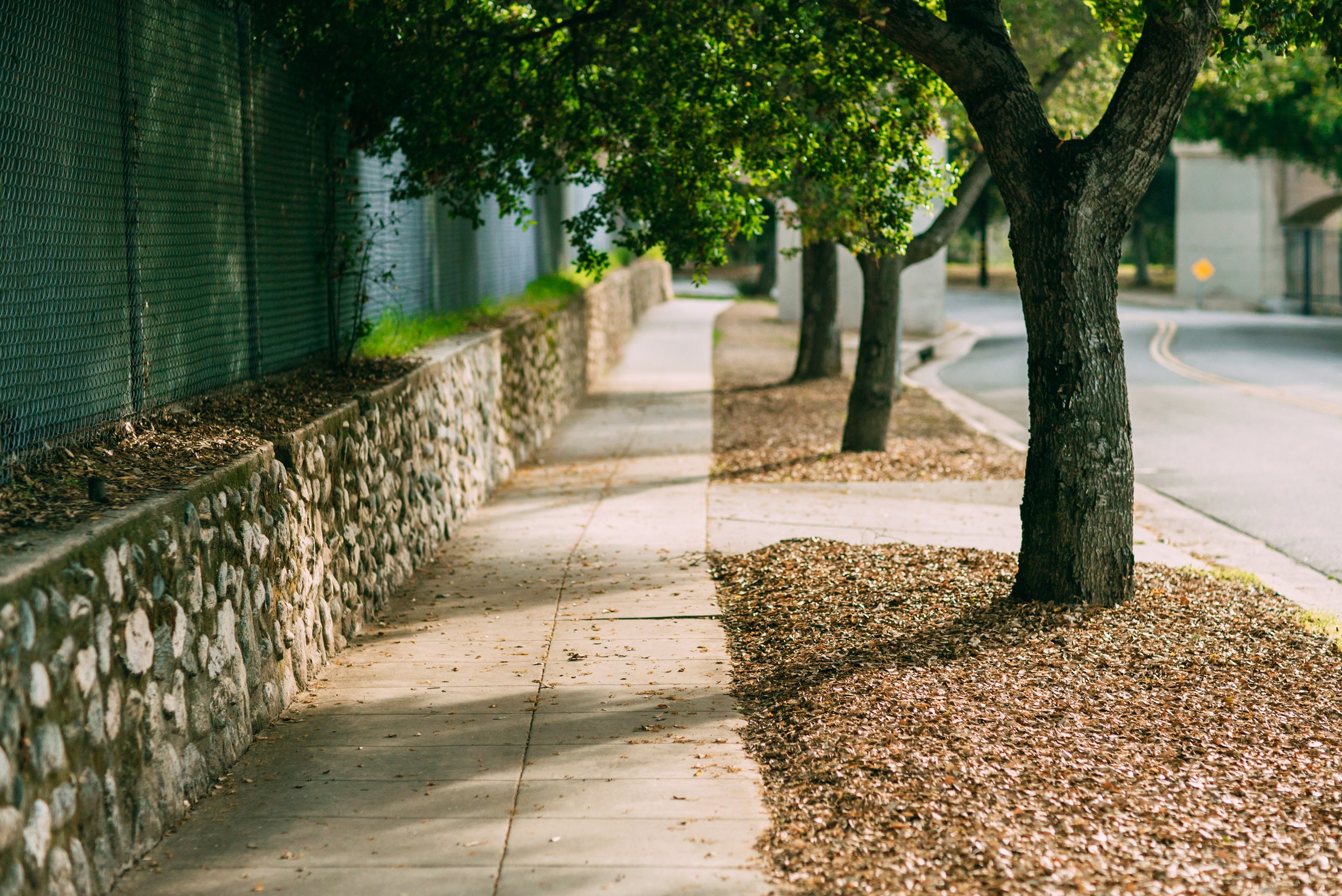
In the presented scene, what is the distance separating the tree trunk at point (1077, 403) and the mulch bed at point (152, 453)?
12.1 feet

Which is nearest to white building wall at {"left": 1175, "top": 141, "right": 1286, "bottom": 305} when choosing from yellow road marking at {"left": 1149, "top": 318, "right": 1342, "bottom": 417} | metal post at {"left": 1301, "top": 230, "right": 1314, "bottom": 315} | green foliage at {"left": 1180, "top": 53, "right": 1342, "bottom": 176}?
metal post at {"left": 1301, "top": 230, "right": 1314, "bottom": 315}

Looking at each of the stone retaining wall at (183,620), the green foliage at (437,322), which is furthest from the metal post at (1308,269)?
the stone retaining wall at (183,620)

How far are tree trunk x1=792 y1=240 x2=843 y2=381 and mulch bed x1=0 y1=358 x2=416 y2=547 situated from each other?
12067 millimetres

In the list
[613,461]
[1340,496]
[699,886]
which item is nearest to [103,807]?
[699,886]

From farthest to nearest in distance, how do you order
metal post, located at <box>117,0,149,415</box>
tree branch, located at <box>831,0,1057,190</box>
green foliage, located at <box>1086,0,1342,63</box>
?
tree branch, located at <box>831,0,1057,190</box> → green foliage, located at <box>1086,0,1342,63</box> → metal post, located at <box>117,0,149,415</box>

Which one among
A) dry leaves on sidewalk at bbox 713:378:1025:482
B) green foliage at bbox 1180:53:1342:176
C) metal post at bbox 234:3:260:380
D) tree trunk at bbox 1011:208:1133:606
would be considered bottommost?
dry leaves on sidewalk at bbox 713:378:1025:482

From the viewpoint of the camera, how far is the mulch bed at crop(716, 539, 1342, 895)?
4125mm

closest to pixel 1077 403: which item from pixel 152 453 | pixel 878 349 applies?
pixel 152 453

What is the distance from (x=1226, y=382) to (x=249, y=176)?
16332mm

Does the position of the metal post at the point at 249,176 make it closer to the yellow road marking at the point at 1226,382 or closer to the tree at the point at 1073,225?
the tree at the point at 1073,225

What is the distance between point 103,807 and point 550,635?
10.4ft

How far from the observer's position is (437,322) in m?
11.3

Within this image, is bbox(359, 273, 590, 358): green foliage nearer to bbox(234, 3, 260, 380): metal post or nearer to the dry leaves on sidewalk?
bbox(234, 3, 260, 380): metal post

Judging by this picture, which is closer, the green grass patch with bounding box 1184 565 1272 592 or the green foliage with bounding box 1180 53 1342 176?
the green grass patch with bounding box 1184 565 1272 592
